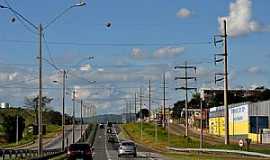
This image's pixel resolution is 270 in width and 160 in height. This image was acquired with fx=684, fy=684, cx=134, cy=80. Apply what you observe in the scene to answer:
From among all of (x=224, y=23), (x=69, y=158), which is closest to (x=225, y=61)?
(x=224, y=23)

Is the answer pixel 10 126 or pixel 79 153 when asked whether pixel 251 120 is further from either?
pixel 79 153

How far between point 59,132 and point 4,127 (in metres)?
31.9

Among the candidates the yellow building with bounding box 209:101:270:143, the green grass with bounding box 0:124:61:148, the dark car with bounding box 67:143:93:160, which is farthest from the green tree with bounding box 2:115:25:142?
the dark car with bounding box 67:143:93:160

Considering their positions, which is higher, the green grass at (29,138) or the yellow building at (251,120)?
the yellow building at (251,120)

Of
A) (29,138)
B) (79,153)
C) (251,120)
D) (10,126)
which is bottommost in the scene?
(29,138)

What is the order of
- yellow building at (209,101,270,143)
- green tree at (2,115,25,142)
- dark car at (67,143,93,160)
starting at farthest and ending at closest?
green tree at (2,115,25,142) → yellow building at (209,101,270,143) → dark car at (67,143,93,160)

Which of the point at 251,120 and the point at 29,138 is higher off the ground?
the point at 251,120

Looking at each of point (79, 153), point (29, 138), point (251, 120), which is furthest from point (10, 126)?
point (79, 153)

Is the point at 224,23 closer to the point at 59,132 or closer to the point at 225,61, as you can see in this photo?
the point at 225,61

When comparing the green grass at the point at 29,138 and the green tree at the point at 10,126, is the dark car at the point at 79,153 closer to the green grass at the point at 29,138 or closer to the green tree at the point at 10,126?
the green grass at the point at 29,138

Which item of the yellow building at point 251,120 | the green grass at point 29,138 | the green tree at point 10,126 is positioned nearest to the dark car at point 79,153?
the yellow building at point 251,120

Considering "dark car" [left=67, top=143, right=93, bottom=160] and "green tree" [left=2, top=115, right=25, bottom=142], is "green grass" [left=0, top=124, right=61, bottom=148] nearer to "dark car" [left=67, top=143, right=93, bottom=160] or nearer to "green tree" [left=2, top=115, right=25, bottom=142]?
"green tree" [left=2, top=115, right=25, bottom=142]

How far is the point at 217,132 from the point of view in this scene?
545 feet

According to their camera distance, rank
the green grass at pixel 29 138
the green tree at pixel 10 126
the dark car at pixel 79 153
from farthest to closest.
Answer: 1. the green tree at pixel 10 126
2. the green grass at pixel 29 138
3. the dark car at pixel 79 153
